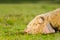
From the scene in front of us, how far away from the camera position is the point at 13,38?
11188mm

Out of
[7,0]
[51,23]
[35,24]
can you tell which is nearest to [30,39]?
[35,24]

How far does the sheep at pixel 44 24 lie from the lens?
12.4 metres

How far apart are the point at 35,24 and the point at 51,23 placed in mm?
1063

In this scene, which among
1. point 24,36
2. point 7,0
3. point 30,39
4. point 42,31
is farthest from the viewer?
point 7,0

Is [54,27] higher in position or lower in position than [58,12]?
lower

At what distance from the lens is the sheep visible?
12413 millimetres

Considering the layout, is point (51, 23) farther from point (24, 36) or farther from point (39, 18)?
point (24, 36)

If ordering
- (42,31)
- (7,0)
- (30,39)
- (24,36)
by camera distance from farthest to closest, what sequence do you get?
(7,0)
(42,31)
(24,36)
(30,39)

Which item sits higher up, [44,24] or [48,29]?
[44,24]

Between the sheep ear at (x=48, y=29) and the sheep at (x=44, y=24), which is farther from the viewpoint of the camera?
the sheep ear at (x=48, y=29)

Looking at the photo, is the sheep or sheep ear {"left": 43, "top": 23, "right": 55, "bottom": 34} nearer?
the sheep

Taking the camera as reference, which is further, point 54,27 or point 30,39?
point 54,27

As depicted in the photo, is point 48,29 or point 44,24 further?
point 48,29

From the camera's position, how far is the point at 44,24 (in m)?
12.6
